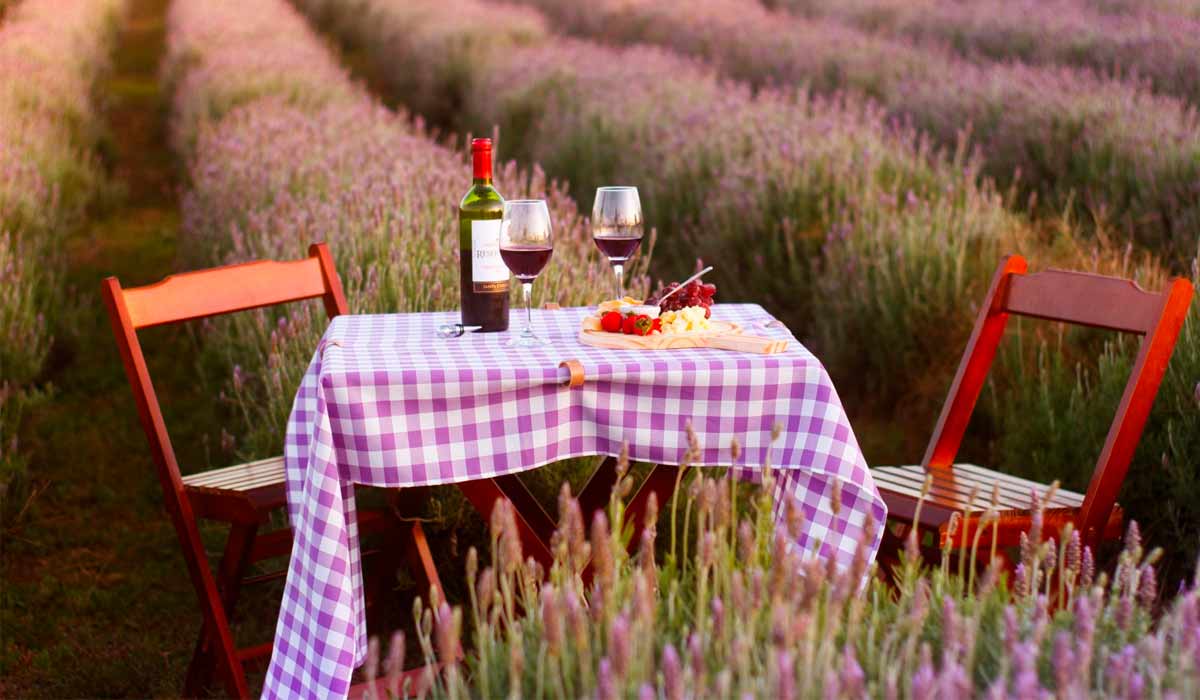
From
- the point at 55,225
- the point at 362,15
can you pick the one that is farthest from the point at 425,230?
the point at 362,15

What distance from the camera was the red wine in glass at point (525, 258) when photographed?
258cm

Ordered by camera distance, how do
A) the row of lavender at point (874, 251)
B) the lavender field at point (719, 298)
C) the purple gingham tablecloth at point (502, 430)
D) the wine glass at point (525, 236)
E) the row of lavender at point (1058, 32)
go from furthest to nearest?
the row of lavender at point (1058, 32), the row of lavender at point (874, 251), the wine glass at point (525, 236), the purple gingham tablecloth at point (502, 430), the lavender field at point (719, 298)

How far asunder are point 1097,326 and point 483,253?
1474 millimetres

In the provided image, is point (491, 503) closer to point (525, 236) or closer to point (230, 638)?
point (525, 236)

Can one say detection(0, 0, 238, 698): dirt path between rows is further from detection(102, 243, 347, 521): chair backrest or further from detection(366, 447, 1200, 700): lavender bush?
detection(366, 447, 1200, 700): lavender bush

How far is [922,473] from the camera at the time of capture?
3.34m

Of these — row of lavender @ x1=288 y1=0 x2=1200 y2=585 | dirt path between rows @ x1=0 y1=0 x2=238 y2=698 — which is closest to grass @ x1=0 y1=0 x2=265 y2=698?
dirt path between rows @ x1=0 y1=0 x2=238 y2=698

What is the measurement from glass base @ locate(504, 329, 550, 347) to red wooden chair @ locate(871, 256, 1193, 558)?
84 centimetres

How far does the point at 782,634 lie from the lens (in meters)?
1.39

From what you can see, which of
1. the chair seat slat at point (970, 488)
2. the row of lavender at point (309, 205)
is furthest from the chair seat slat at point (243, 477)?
the chair seat slat at point (970, 488)

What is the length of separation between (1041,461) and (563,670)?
2.94 meters

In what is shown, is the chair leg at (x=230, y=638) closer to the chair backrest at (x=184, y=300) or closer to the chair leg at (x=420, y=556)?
the chair backrest at (x=184, y=300)

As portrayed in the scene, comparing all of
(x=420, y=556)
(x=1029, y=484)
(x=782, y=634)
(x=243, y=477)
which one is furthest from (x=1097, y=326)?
(x=243, y=477)

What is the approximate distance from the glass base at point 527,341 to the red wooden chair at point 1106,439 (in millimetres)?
843
